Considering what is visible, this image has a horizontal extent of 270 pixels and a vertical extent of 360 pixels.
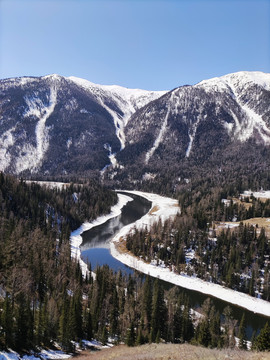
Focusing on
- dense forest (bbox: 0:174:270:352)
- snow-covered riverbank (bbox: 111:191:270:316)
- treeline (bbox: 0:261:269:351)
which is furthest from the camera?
snow-covered riverbank (bbox: 111:191:270:316)

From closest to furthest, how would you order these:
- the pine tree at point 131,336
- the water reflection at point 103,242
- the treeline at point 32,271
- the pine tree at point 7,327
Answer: the pine tree at point 7,327 → the treeline at point 32,271 → the pine tree at point 131,336 → the water reflection at point 103,242

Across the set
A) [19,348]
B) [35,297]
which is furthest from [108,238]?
[19,348]

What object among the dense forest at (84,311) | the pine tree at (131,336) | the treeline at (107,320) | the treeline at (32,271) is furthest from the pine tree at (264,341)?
the treeline at (32,271)

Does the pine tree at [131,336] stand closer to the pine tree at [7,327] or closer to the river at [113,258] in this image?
the pine tree at [7,327]

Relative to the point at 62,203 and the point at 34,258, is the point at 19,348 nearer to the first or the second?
the point at 34,258

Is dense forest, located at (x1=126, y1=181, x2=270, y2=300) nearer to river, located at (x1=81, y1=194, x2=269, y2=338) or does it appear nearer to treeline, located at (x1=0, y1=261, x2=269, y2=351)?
river, located at (x1=81, y1=194, x2=269, y2=338)

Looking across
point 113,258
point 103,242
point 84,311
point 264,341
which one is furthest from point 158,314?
point 103,242

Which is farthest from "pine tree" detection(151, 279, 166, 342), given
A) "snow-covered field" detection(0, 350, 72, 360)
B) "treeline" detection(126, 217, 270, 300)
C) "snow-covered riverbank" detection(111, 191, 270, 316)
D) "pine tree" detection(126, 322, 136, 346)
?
"treeline" detection(126, 217, 270, 300)
